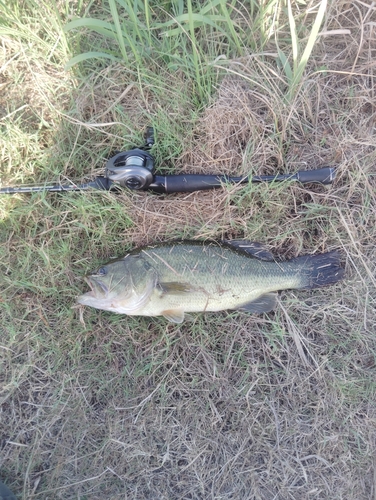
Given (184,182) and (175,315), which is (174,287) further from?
(184,182)

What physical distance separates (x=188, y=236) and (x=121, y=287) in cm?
62

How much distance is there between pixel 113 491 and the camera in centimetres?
265

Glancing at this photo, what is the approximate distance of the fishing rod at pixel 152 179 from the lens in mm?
2551

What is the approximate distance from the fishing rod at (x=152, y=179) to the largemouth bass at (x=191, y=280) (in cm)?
40

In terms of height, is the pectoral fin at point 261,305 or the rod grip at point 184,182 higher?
the rod grip at point 184,182

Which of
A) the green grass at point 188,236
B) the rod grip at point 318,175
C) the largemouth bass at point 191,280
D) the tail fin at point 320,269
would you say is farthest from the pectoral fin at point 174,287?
the rod grip at point 318,175

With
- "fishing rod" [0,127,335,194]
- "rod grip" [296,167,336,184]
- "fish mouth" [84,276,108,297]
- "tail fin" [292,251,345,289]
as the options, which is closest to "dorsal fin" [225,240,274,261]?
"tail fin" [292,251,345,289]

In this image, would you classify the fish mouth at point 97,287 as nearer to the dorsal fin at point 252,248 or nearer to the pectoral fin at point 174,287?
the pectoral fin at point 174,287

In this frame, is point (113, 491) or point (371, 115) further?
point (371, 115)

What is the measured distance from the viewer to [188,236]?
9.09ft

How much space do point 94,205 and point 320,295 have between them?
1746 mm

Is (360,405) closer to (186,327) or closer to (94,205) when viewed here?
(186,327)

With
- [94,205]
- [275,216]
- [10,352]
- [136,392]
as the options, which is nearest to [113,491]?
[136,392]

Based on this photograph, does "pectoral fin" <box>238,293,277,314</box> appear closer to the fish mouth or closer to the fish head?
the fish head
